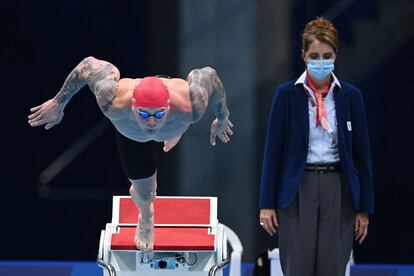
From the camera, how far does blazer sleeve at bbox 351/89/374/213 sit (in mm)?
4926

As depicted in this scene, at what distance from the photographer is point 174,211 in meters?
5.89

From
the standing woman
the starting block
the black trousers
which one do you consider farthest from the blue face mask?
the starting block

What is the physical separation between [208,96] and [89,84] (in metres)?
0.60

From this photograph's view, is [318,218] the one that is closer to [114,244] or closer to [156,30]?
[114,244]

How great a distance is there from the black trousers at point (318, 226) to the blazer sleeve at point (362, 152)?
0.28 feet

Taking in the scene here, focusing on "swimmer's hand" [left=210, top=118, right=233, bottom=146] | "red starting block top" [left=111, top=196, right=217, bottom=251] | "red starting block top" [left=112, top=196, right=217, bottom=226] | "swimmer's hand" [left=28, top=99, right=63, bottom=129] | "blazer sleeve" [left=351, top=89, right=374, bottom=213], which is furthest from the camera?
"red starting block top" [left=112, top=196, right=217, bottom=226]

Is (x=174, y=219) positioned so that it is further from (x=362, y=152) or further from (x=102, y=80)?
(x=362, y=152)

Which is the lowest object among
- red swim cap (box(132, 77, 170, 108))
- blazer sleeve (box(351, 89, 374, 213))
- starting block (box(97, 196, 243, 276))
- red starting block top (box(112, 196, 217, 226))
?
starting block (box(97, 196, 243, 276))

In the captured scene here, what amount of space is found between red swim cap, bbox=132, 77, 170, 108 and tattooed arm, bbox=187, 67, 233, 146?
18 centimetres

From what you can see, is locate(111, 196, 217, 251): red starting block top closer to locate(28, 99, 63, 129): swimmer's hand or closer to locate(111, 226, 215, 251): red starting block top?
locate(111, 226, 215, 251): red starting block top

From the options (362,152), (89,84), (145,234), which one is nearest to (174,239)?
(145,234)

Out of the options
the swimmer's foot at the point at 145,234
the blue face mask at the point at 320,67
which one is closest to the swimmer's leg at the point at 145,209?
the swimmer's foot at the point at 145,234

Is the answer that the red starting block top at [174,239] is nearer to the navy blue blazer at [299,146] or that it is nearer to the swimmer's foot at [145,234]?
the swimmer's foot at [145,234]

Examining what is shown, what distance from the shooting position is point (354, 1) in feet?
23.9
